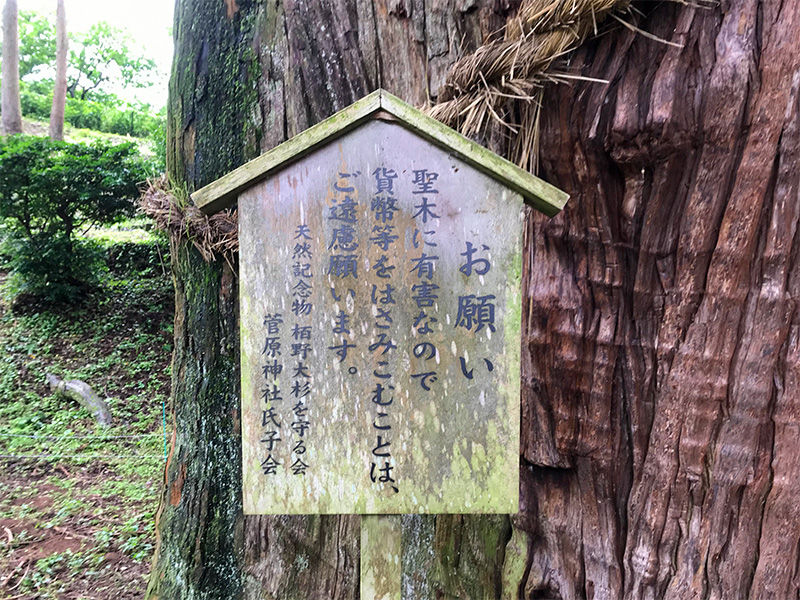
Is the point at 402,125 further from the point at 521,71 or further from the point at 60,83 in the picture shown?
the point at 60,83

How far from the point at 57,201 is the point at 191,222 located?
631 centimetres

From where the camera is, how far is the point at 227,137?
7.50 ft

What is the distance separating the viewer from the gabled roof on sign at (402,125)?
1409 mm

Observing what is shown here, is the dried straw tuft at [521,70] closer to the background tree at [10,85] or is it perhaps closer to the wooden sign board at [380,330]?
the wooden sign board at [380,330]

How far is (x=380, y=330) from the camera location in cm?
146

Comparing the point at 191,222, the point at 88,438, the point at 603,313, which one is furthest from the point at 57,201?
the point at 603,313

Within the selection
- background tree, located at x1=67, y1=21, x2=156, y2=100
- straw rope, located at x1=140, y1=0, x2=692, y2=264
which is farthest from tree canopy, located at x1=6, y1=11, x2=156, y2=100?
straw rope, located at x1=140, y1=0, x2=692, y2=264

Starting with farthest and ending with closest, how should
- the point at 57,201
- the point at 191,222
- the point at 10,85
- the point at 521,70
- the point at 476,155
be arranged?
the point at 10,85, the point at 57,201, the point at 191,222, the point at 521,70, the point at 476,155

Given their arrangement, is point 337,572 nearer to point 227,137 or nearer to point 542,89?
point 227,137

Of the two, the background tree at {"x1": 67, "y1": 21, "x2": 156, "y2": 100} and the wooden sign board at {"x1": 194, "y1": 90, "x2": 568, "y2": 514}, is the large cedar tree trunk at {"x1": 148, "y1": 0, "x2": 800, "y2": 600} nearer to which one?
the wooden sign board at {"x1": 194, "y1": 90, "x2": 568, "y2": 514}

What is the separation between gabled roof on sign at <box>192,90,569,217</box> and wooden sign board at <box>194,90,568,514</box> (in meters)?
0.02

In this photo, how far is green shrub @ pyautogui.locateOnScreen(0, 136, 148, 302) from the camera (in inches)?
275

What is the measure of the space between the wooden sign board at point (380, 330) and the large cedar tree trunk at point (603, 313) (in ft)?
1.76

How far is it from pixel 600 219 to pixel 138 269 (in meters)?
8.85
